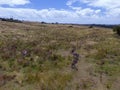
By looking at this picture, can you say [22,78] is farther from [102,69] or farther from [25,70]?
[102,69]

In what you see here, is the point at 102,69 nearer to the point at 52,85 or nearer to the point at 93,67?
the point at 93,67

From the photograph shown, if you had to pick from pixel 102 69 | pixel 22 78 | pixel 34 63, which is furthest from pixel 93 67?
pixel 22 78

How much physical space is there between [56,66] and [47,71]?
144 centimetres

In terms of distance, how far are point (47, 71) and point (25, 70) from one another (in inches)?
45.5

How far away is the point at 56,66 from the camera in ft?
49.1

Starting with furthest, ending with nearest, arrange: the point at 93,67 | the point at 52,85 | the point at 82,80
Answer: the point at 93,67
the point at 82,80
the point at 52,85

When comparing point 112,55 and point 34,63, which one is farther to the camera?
point 112,55

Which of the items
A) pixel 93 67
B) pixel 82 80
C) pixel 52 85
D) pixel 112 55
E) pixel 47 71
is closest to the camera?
pixel 52 85

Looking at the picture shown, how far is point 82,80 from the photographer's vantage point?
477 inches

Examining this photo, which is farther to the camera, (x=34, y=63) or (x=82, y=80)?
(x=34, y=63)

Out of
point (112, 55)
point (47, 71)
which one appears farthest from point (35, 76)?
point (112, 55)

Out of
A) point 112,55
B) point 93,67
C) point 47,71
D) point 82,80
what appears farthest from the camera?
point 112,55

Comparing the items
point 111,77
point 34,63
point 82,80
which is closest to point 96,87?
point 82,80

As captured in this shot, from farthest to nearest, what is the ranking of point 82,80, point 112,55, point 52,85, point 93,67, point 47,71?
point 112,55 → point 93,67 → point 47,71 → point 82,80 → point 52,85
